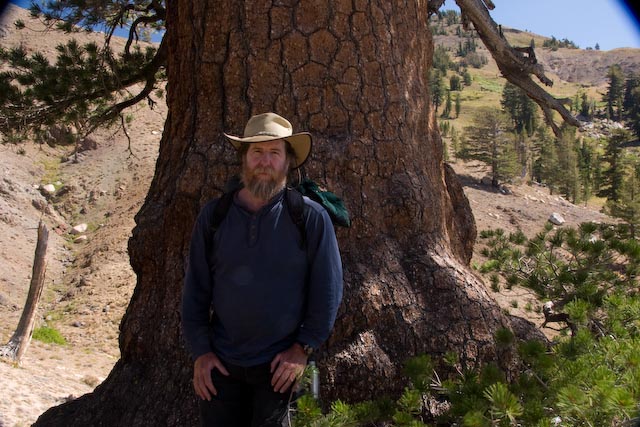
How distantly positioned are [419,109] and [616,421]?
222cm

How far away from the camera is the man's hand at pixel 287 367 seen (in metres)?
2.06

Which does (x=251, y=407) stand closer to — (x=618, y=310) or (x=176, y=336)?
(x=176, y=336)

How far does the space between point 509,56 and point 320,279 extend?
3702mm

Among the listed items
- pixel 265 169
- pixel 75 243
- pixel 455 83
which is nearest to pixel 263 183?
pixel 265 169

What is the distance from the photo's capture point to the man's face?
7.02 ft

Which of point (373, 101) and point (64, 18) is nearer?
point (373, 101)

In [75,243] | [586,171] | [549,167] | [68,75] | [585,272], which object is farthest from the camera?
[586,171]

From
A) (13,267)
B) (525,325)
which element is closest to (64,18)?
(525,325)

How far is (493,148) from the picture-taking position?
2870 cm

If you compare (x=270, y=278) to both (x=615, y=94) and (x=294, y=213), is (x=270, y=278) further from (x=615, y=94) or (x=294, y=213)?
(x=615, y=94)

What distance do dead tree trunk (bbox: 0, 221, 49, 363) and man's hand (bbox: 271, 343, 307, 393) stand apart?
7.45m

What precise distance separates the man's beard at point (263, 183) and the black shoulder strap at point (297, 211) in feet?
0.25

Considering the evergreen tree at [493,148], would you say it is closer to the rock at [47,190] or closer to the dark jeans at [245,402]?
the rock at [47,190]

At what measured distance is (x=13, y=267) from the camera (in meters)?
12.3
